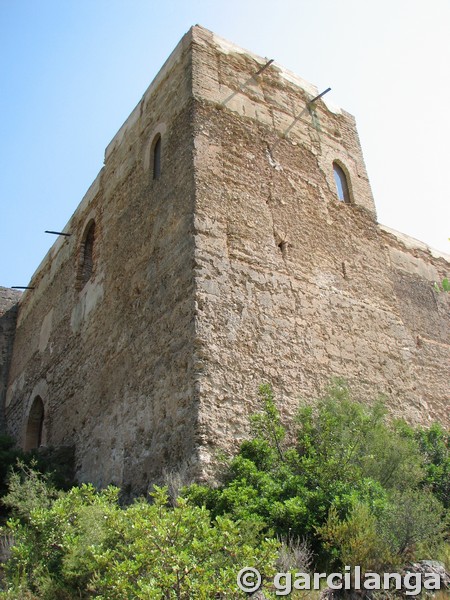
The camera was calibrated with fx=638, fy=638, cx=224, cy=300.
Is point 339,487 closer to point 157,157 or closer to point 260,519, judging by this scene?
point 260,519

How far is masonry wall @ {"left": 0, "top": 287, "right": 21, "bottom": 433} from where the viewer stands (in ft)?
40.4

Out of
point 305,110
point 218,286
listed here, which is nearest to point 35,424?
point 218,286

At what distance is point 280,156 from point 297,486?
4.56 m

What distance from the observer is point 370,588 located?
14.5 ft

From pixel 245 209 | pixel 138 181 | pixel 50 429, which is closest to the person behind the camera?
pixel 245 209

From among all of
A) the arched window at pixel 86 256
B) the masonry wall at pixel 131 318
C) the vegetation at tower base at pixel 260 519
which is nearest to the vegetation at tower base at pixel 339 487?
the vegetation at tower base at pixel 260 519

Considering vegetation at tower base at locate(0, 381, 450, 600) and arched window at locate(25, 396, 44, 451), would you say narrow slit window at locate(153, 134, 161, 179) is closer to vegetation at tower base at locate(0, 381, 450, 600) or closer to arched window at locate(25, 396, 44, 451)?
vegetation at tower base at locate(0, 381, 450, 600)

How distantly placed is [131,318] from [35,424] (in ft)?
13.4

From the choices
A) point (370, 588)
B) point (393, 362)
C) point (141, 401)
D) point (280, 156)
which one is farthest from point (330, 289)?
point (370, 588)

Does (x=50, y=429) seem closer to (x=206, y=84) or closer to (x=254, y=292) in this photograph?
(x=254, y=292)

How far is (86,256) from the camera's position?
33.4 feet

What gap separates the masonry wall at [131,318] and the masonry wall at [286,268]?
0.26 m

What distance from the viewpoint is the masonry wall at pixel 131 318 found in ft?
21.1

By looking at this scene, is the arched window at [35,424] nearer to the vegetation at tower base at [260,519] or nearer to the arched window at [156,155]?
the vegetation at tower base at [260,519]
